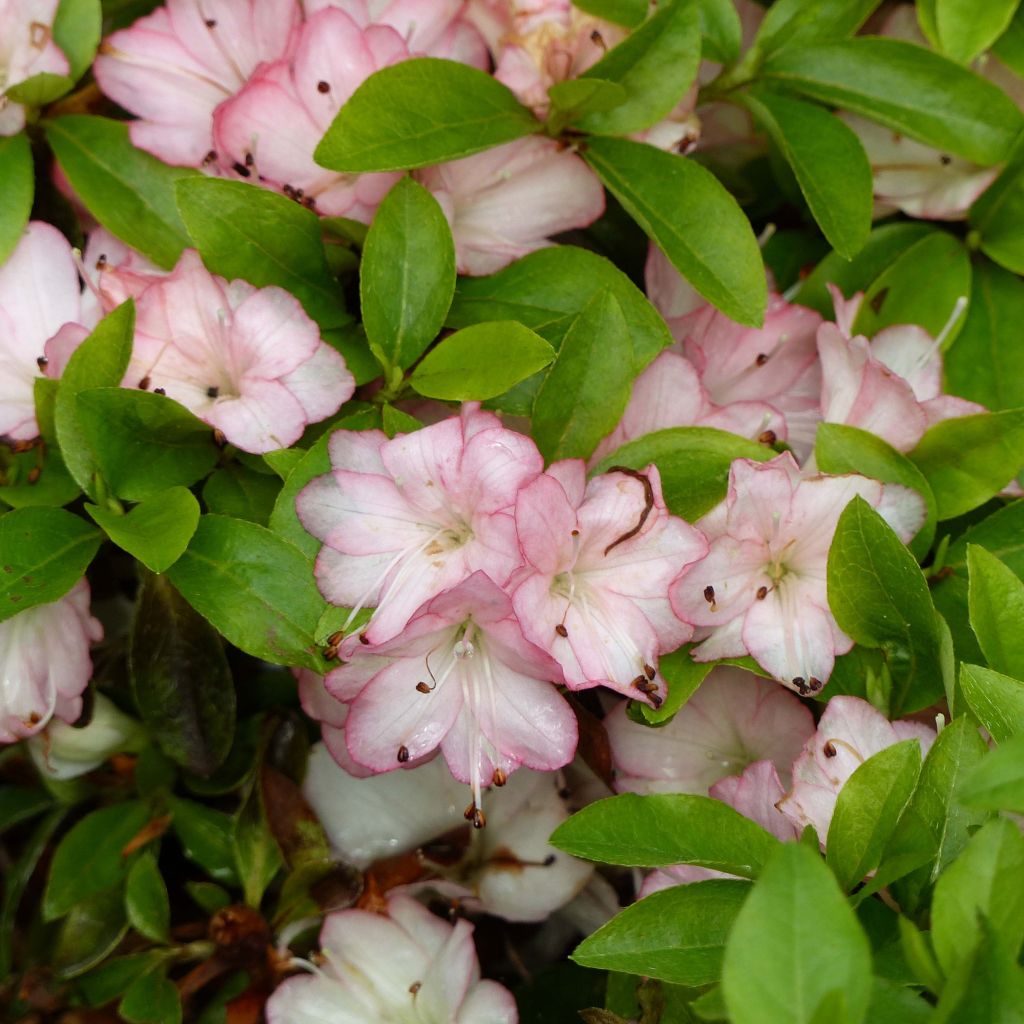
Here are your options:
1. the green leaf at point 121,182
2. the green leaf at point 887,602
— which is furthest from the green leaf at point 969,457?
the green leaf at point 121,182

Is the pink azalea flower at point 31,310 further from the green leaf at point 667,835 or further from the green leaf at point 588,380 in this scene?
the green leaf at point 667,835

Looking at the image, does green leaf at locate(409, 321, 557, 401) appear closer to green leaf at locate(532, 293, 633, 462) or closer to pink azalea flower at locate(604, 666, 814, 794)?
green leaf at locate(532, 293, 633, 462)

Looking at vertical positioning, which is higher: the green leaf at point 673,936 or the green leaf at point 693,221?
the green leaf at point 693,221

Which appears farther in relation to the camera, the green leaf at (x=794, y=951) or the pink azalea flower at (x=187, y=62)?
the pink azalea flower at (x=187, y=62)

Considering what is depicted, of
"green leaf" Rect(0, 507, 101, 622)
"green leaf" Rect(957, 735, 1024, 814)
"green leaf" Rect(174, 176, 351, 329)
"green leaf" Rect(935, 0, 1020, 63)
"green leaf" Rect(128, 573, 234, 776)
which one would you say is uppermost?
"green leaf" Rect(935, 0, 1020, 63)

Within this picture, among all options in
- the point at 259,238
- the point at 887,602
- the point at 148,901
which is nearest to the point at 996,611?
the point at 887,602

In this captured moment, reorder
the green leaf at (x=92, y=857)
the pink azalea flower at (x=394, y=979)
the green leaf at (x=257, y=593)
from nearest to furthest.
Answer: the green leaf at (x=257, y=593) < the pink azalea flower at (x=394, y=979) < the green leaf at (x=92, y=857)

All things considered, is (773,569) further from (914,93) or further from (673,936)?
(914,93)

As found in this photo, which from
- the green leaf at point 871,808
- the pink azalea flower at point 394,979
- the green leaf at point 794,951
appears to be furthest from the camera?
the pink azalea flower at point 394,979

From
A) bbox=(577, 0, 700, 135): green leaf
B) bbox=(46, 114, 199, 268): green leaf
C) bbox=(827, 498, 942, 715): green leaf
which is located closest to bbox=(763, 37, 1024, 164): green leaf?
bbox=(577, 0, 700, 135): green leaf
